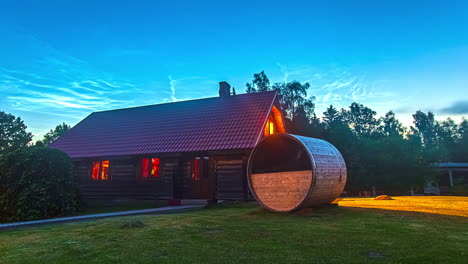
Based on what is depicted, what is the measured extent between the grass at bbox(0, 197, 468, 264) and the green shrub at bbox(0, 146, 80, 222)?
9.93 feet

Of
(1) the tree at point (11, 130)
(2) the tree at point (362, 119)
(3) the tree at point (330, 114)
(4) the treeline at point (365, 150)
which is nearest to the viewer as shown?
(4) the treeline at point (365, 150)

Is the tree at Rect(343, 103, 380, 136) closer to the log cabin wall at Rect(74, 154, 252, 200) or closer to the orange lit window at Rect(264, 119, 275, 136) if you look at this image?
the orange lit window at Rect(264, 119, 275, 136)

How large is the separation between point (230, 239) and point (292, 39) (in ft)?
37.5

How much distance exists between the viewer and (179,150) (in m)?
14.1

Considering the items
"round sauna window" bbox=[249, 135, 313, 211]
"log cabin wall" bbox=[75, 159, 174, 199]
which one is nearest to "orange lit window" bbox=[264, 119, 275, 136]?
"log cabin wall" bbox=[75, 159, 174, 199]

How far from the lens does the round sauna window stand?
7.75 metres

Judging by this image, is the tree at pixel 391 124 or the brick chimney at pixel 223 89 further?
the tree at pixel 391 124

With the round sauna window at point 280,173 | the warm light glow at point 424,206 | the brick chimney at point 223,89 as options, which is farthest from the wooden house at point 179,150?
the warm light glow at point 424,206

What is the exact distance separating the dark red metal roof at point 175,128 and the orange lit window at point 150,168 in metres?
0.70

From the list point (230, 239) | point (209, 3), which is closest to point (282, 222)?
point (230, 239)

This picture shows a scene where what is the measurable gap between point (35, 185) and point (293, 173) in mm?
8481

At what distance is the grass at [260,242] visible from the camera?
12.7 feet

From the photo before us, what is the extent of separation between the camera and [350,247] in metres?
4.27

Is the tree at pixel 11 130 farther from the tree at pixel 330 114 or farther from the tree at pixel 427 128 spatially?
the tree at pixel 427 128
